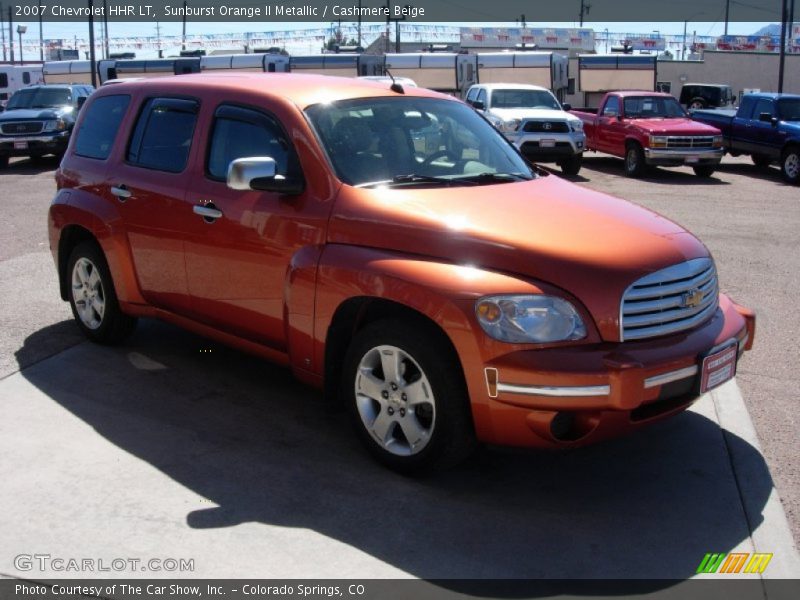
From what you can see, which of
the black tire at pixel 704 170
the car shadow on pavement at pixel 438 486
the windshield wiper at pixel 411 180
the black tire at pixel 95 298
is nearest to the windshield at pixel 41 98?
the black tire at pixel 704 170

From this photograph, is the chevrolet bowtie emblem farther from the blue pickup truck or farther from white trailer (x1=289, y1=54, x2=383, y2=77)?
white trailer (x1=289, y1=54, x2=383, y2=77)

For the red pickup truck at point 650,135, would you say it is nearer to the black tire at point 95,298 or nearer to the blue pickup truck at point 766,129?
the blue pickup truck at point 766,129

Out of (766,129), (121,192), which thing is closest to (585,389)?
(121,192)

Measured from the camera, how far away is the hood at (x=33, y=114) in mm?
20500

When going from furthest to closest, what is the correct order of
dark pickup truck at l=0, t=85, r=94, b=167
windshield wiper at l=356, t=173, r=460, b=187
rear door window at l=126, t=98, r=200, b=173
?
dark pickup truck at l=0, t=85, r=94, b=167, rear door window at l=126, t=98, r=200, b=173, windshield wiper at l=356, t=173, r=460, b=187

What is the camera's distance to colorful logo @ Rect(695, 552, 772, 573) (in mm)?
3760

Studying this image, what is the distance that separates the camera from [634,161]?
19734 mm

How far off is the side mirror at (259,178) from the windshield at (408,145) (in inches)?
10.6

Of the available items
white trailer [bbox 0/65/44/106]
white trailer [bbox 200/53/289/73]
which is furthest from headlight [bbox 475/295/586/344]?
white trailer [bbox 0/65/44/106]

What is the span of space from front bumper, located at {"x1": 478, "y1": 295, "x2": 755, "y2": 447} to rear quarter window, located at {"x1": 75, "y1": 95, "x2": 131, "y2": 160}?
355 cm

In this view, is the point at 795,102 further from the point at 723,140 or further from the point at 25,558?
the point at 25,558

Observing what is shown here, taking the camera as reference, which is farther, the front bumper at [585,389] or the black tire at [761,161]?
the black tire at [761,161]

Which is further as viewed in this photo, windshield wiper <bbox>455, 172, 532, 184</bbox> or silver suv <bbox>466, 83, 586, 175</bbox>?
silver suv <bbox>466, 83, 586, 175</bbox>

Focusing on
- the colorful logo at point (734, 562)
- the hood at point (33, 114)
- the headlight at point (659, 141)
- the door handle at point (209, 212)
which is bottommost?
the colorful logo at point (734, 562)
